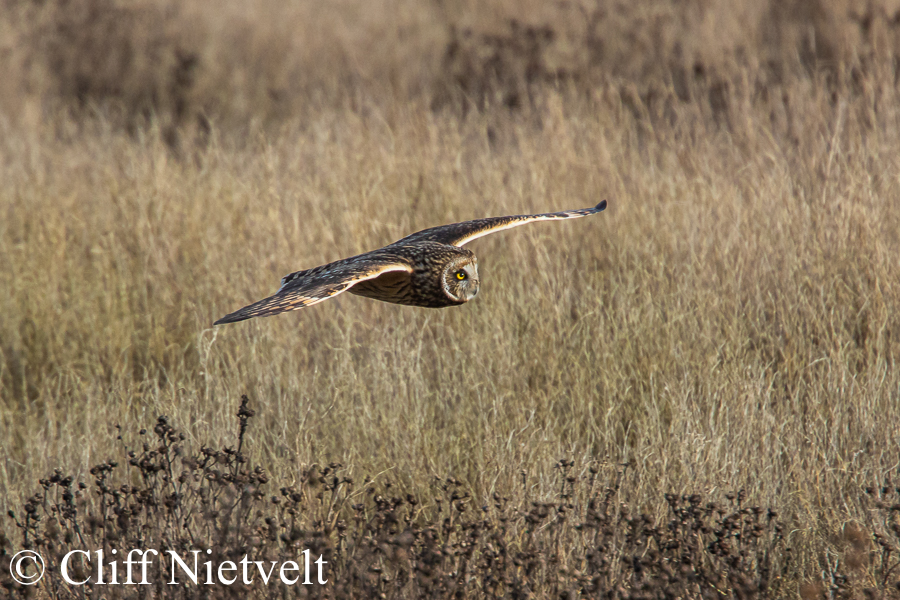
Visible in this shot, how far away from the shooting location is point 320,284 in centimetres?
294

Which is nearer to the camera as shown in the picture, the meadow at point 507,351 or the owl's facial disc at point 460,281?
the meadow at point 507,351

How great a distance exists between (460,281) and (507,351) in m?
0.88

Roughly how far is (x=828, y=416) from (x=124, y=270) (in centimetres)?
396

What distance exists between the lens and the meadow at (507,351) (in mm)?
3082

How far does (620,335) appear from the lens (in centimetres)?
432

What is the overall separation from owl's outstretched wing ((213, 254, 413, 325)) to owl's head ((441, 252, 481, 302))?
7.0 inches

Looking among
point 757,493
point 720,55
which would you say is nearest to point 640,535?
point 757,493

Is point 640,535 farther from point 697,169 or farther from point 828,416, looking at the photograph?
point 697,169

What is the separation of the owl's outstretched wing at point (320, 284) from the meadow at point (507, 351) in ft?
1.53

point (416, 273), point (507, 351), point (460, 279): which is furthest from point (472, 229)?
point (507, 351)

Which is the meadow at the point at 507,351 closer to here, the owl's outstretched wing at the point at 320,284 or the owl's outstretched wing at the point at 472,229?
the owl's outstretched wing at the point at 320,284

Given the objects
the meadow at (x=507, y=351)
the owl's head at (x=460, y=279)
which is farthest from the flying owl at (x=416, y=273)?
the meadow at (x=507, y=351)

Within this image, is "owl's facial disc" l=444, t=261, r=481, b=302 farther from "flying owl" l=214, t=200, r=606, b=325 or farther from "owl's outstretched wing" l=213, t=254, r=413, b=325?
"owl's outstretched wing" l=213, t=254, r=413, b=325

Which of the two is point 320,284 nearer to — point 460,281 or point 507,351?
point 460,281
